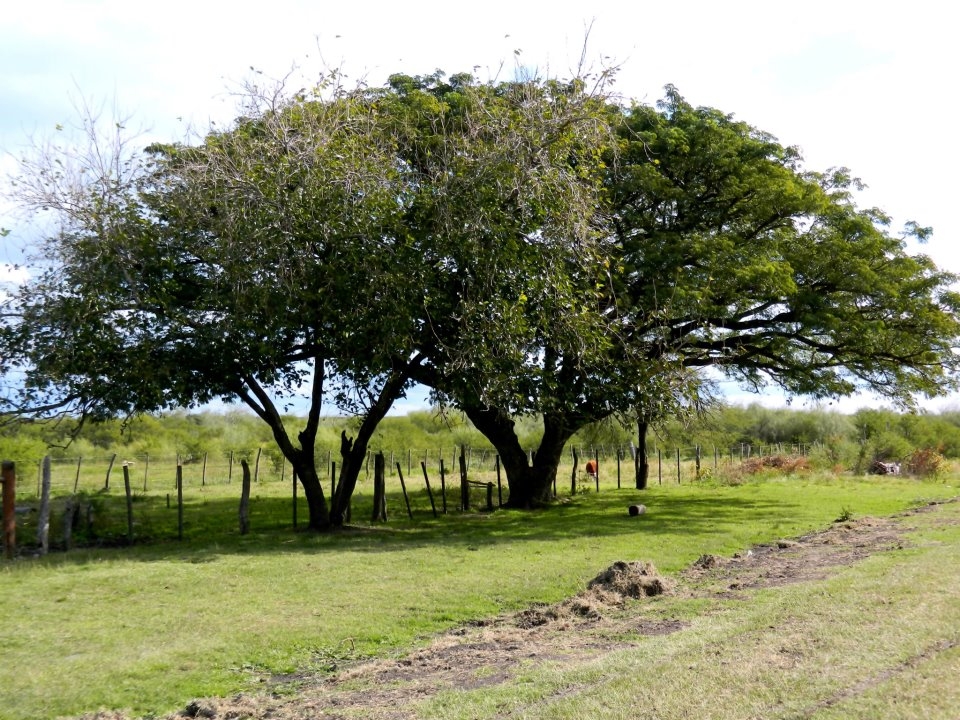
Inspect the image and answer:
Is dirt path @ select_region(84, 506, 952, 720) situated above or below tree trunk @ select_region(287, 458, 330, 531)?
below

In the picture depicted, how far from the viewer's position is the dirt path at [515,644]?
635 centimetres

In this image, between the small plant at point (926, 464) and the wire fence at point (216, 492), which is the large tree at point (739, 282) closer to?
the wire fence at point (216, 492)

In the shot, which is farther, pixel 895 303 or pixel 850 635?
pixel 895 303

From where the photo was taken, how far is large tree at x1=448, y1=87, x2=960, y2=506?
17.9m

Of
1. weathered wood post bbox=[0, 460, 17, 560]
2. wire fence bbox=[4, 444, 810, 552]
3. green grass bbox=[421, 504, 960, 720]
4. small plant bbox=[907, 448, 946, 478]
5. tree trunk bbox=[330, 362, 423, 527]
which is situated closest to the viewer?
green grass bbox=[421, 504, 960, 720]

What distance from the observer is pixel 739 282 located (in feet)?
60.3

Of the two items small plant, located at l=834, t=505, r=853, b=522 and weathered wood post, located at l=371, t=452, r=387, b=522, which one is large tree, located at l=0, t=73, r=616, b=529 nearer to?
weathered wood post, located at l=371, t=452, r=387, b=522

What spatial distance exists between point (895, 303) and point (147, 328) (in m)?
15.9

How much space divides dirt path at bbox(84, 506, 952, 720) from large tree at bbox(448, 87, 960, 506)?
17.6 feet

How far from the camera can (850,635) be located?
270 inches

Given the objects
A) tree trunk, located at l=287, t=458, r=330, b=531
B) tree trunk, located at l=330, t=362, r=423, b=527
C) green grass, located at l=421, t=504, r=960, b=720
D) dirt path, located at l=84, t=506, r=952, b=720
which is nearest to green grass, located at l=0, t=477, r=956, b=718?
dirt path, located at l=84, t=506, r=952, b=720

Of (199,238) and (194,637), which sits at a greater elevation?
(199,238)

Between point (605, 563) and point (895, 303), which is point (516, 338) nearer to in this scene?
point (605, 563)

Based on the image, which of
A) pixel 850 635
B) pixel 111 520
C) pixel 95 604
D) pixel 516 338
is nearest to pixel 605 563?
pixel 516 338
